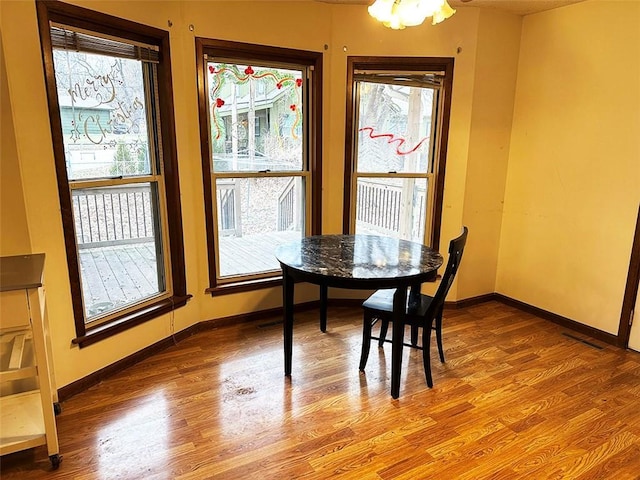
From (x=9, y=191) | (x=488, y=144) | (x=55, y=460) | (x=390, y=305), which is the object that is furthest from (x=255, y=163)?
(x=55, y=460)

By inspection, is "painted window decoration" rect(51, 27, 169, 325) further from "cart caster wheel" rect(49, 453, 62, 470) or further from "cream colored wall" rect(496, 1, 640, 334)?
"cream colored wall" rect(496, 1, 640, 334)

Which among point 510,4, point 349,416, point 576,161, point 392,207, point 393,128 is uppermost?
point 510,4

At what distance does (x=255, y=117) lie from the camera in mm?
3197

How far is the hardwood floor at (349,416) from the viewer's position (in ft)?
6.22

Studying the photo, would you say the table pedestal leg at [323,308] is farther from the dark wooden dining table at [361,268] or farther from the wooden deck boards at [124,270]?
the wooden deck boards at [124,270]

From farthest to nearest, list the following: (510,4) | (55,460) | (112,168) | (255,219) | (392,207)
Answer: (392,207)
(255,219)
(510,4)
(112,168)
(55,460)

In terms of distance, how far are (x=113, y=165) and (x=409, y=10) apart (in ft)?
6.09

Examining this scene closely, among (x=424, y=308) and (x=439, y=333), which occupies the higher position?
(x=424, y=308)

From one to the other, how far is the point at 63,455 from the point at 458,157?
321 cm

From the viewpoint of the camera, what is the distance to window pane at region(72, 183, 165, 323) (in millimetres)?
2496

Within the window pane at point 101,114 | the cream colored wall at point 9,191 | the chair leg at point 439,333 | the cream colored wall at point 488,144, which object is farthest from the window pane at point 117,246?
the cream colored wall at point 488,144

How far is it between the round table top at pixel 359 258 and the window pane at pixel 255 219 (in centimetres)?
68

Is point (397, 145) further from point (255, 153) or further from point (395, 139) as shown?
point (255, 153)

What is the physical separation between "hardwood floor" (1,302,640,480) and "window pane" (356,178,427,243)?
1053 mm
